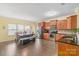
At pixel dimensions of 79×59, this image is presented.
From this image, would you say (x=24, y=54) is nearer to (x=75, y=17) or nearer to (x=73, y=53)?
(x=73, y=53)

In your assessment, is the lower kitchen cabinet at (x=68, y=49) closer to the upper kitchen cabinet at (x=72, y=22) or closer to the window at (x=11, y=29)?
the upper kitchen cabinet at (x=72, y=22)

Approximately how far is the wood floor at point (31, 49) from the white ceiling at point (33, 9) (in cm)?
44

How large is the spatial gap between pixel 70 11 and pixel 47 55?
0.81 metres

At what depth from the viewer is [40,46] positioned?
164 centimetres

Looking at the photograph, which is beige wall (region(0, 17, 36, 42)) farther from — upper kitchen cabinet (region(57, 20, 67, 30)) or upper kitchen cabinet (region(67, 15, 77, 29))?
upper kitchen cabinet (region(67, 15, 77, 29))

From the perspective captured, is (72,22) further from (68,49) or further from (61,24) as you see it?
(68,49)

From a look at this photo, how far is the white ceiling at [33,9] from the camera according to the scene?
140 cm

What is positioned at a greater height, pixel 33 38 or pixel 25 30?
pixel 25 30

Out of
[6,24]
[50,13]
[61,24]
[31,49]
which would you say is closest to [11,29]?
[6,24]

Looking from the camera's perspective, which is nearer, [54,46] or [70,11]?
[70,11]

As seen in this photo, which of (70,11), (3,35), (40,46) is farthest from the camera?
(40,46)

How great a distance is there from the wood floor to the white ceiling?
440 mm

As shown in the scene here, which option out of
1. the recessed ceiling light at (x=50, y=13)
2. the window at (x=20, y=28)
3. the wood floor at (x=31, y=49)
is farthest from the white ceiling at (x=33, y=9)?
the wood floor at (x=31, y=49)

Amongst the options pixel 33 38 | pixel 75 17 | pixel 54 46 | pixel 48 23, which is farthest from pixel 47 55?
pixel 75 17
